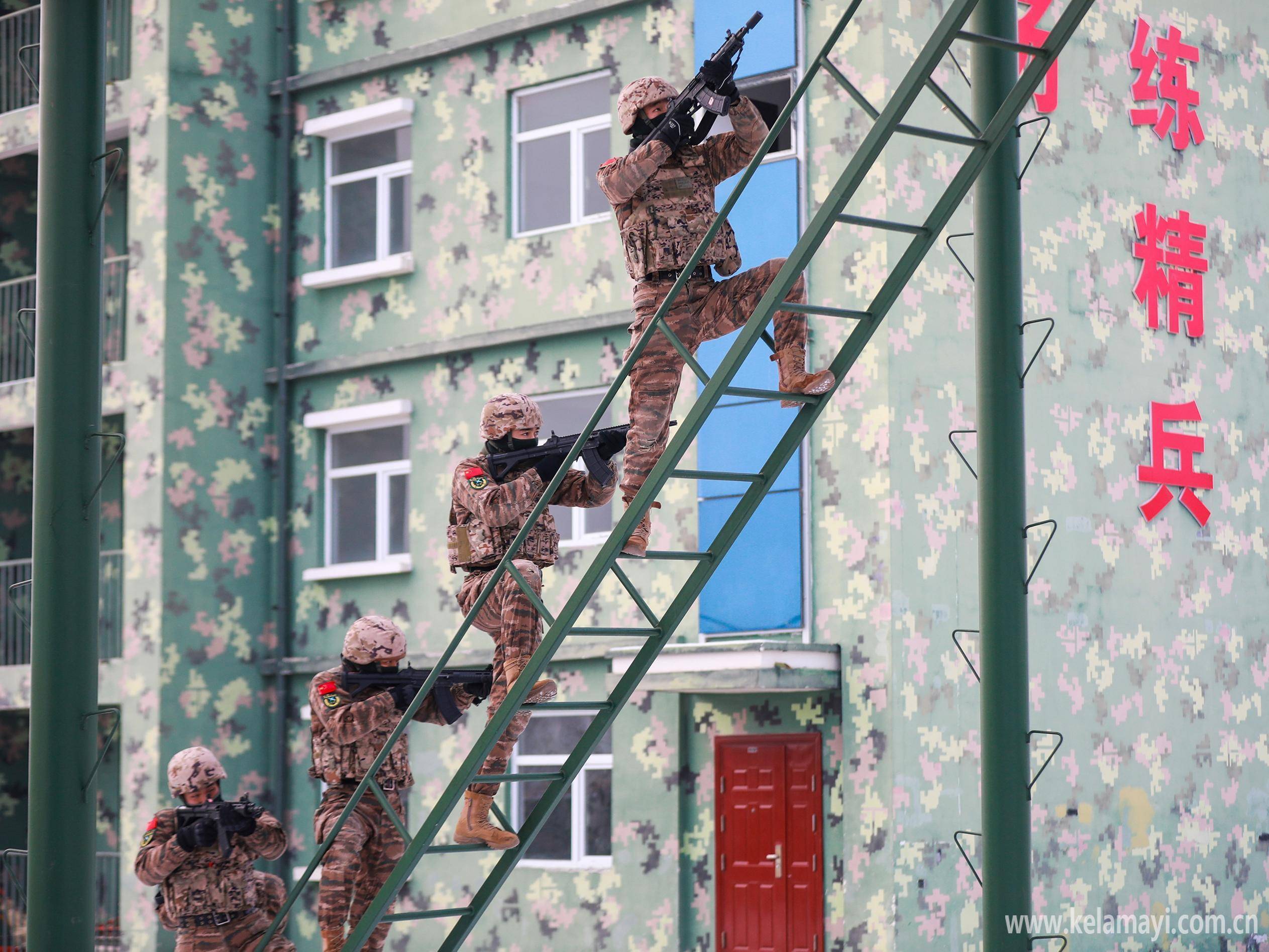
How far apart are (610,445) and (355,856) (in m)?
2.46

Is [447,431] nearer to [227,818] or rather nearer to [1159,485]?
[1159,485]

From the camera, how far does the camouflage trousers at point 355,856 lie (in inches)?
355

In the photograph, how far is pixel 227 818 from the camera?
9.47m

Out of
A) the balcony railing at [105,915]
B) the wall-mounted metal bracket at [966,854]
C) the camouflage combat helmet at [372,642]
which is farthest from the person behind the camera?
the balcony railing at [105,915]

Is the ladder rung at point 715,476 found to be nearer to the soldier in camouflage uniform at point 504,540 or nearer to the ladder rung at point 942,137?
the soldier in camouflage uniform at point 504,540

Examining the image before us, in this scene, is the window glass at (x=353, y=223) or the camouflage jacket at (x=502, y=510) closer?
the camouflage jacket at (x=502, y=510)

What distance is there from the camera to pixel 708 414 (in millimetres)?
7859

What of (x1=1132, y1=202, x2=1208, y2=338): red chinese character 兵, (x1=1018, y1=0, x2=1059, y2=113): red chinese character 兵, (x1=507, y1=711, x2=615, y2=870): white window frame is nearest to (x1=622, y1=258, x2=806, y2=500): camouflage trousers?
(x1=507, y1=711, x2=615, y2=870): white window frame

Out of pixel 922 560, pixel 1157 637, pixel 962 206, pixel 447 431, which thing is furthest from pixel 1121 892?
pixel 447 431

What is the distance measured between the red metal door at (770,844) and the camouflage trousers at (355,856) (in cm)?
749

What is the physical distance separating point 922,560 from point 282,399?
7870mm

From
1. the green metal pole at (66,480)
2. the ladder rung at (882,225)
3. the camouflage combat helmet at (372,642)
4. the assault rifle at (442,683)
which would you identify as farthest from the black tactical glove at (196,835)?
the ladder rung at (882,225)

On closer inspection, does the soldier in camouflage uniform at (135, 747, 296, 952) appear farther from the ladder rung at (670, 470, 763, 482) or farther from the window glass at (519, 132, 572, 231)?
the window glass at (519, 132, 572, 231)

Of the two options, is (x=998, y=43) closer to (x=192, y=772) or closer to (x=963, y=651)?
(x=192, y=772)
